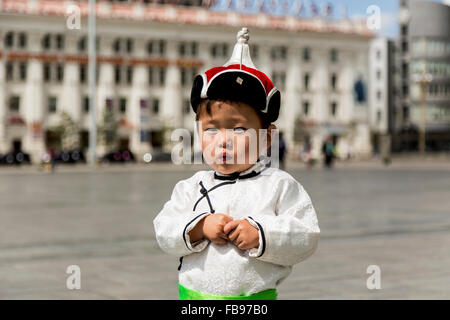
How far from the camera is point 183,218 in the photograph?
9.34 ft

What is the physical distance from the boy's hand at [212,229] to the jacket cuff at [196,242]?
14 mm

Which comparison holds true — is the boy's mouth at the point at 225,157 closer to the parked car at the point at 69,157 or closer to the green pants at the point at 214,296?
the green pants at the point at 214,296

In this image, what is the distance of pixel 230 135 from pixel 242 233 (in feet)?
1.26

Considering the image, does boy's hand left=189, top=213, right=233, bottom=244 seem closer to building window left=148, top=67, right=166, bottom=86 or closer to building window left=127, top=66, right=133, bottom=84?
building window left=127, top=66, right=133, bottom=84

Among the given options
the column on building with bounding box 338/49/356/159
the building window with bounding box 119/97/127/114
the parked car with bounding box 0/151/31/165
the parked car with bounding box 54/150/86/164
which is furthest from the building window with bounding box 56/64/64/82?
the column on building with bounding box 338/49/356/159

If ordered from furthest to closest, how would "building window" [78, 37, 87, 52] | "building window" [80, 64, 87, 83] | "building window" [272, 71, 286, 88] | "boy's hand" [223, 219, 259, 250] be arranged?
"building window" [272, 71, 286, 88] < "building window" [80, 64, 87, 83] < "building window" [78, 37, 87, 52] < "boy's hand" [223, 219, 259, 250]

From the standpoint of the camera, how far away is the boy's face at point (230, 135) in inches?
111

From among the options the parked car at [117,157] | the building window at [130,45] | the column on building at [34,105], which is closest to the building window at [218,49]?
the building window at [130,45]

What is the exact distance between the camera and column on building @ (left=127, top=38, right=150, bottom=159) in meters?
68.6

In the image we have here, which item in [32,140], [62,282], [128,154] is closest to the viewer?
[62,282]

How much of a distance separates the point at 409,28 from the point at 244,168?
95.3 m
